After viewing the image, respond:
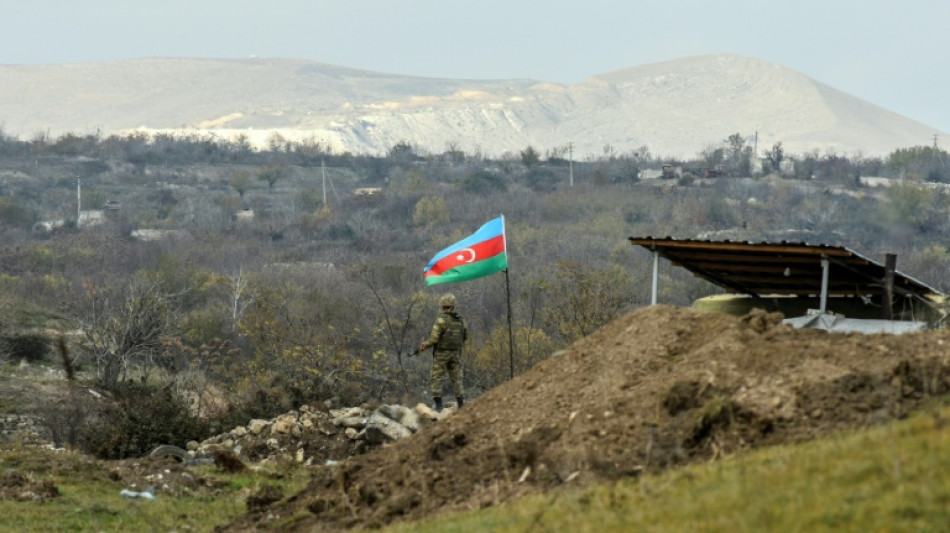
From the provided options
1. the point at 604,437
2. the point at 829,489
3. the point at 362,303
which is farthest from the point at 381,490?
the point at 362,303

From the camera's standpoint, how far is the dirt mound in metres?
11.9

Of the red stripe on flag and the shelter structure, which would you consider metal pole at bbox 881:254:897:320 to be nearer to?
the shelter structure

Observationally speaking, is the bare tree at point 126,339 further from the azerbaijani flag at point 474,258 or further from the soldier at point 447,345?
the soldier at point 447,345

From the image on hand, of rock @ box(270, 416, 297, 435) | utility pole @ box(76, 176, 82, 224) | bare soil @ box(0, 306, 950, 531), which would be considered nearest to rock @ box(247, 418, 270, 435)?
rock @ box(270, 416, 297, 435)

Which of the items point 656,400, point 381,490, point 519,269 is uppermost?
point 656,400

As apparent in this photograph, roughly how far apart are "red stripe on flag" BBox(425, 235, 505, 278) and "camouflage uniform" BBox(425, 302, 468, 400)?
4.31 ft

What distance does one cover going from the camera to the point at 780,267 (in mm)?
21719

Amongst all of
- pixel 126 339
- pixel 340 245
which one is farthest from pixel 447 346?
pixel 340 245

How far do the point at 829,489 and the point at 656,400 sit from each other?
145 inches

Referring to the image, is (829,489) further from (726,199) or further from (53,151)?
(53,151)

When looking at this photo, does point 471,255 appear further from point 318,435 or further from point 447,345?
point 318,435

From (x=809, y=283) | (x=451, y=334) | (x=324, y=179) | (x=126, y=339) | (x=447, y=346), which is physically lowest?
(x=324, y=179)

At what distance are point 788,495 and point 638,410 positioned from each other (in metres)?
3.63

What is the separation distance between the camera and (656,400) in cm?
1303
